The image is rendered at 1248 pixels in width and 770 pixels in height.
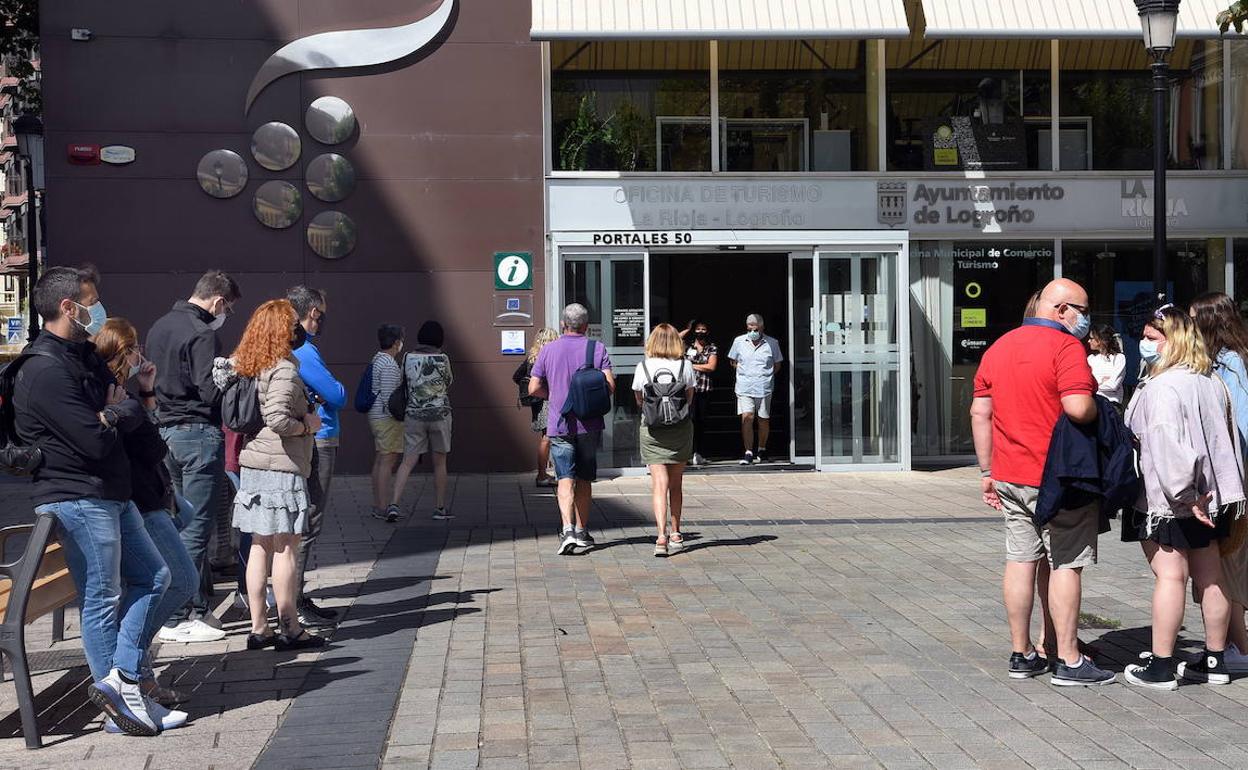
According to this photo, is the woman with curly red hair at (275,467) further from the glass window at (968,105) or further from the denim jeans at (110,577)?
the glass window at (968,105)

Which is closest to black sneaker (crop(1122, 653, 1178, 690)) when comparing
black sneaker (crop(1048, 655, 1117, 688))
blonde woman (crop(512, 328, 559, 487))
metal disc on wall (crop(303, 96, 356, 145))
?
Result: black sneaker (crop(1048, 655, 1117, 688))

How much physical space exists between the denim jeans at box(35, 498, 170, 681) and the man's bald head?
13.4 feet

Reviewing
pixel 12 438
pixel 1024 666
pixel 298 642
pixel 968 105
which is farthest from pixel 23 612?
pixel 968 105

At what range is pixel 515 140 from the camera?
1642 centimetres

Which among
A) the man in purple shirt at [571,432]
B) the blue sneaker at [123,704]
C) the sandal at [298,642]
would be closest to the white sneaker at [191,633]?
the sandal at [298,642]

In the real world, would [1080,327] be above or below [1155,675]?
above

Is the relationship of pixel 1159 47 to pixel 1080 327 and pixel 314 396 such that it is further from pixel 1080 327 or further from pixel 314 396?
pixel 314 396

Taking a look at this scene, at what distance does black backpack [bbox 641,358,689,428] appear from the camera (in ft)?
34.6

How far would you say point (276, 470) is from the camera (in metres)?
7.30

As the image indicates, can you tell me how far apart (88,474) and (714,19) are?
11183mm

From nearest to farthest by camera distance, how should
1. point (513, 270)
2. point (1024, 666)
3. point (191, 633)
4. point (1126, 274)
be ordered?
point (1024, 666)
point (191, 633)
point (513, 270)
point (1126, 274)

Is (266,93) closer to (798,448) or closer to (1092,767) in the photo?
(798,448)

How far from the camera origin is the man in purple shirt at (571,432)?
10641 millimetres

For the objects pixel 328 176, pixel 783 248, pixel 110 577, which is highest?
pixel 328 176
